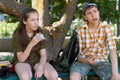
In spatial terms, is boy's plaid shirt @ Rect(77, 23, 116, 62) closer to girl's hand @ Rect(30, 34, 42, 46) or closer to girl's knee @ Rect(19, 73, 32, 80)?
girl's hand @ Rect(30, 34, 42, 46)

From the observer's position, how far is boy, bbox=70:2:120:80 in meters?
4.77

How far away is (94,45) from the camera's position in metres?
4.84

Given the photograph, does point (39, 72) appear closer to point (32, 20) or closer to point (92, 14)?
point (32, 20)

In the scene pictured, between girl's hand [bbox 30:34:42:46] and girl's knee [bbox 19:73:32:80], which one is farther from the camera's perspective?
girl's hand [bbox 30:34:42:46]

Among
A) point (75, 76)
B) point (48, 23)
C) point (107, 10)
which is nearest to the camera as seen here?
point (75, 76)

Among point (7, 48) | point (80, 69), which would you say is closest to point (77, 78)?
point (80, 69)

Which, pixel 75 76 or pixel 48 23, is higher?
pixel 48 23

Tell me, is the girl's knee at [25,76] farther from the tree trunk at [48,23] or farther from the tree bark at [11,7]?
the tree bark at [11,7]

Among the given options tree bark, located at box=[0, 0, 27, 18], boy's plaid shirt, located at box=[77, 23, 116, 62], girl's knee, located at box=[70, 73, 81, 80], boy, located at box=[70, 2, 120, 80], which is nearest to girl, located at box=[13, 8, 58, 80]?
girl's knee, located at box=[70, 73, 81, 80]

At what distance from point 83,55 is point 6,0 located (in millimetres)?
3758

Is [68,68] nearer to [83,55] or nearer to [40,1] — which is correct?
[83,55]

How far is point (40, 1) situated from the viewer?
8828 millimetres

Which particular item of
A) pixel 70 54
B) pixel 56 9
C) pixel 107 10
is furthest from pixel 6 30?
pixel 70 54

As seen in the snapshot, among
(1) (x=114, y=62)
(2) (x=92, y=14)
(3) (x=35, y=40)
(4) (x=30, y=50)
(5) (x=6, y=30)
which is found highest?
(2) (x=92, y=14)
